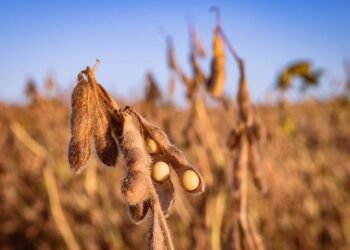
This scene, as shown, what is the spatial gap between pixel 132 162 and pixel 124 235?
9.72 ft

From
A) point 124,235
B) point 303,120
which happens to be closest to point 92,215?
point 124,235

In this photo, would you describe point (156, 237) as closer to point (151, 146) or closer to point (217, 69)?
point (151, 146)

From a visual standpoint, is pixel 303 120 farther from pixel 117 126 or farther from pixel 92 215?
pixel 117 126

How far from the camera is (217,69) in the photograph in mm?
1828

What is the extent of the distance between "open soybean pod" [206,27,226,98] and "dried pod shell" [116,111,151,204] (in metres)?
0.94

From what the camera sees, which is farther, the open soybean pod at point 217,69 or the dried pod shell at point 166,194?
the open soybean pod at point 217,69

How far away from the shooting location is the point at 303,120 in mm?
8625

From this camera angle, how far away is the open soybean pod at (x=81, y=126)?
0.87 meters

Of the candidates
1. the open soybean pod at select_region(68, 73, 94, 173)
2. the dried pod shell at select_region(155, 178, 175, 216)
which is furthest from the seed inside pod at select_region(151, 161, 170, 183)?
the open soybean pod at select_region(68, 73, 94, 173)

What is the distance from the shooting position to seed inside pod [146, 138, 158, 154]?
2.88 ft

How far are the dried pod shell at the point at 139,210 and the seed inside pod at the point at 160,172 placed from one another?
6cm

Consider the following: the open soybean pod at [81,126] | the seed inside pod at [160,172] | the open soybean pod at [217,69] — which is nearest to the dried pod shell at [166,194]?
the seed inside pod at [160,172]

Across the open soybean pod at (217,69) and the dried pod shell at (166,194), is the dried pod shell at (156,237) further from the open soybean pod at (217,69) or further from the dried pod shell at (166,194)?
the open soybean pod at (217,69)

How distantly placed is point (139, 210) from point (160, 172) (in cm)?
8
